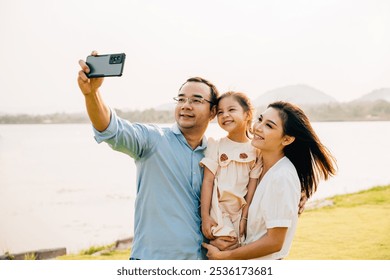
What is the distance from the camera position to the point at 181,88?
2.17m

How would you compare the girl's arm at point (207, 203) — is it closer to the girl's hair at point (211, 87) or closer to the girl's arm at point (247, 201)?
the girl's arm at point (247, 201)

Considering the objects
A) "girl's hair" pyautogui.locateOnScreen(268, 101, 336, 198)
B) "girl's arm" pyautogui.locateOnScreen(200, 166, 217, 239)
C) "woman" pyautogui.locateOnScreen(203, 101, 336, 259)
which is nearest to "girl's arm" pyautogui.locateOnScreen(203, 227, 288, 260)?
"woman" pyautogui.locateOnScreen(203, 101, 336, 259)

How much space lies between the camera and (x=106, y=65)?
1.83m

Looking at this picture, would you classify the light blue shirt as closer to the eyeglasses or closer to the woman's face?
the eyeglasses

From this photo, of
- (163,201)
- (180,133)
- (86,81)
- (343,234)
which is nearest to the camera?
(86,81)

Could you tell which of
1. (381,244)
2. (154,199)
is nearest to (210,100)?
(154,199)

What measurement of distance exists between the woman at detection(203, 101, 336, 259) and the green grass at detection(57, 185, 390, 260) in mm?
2100

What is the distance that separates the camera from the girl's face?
7.04 feet

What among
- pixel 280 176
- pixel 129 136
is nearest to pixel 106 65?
pixel 129 136

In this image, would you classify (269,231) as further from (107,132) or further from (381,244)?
(381,244)

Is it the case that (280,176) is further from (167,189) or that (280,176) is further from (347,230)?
(347,230)

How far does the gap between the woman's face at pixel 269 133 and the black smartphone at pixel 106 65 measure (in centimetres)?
60

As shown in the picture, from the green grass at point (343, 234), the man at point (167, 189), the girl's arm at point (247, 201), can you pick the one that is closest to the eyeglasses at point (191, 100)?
the man at point (167, 189)

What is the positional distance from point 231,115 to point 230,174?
246 mm
